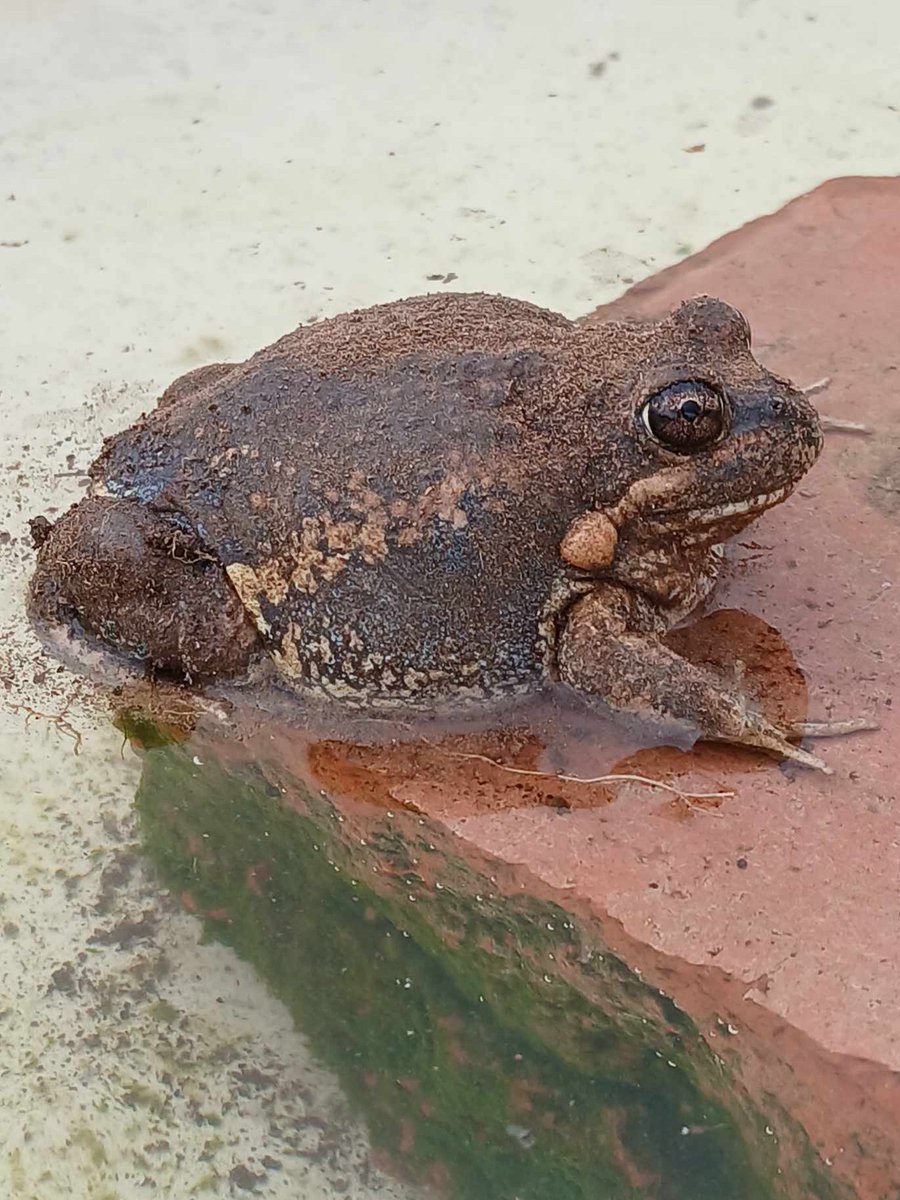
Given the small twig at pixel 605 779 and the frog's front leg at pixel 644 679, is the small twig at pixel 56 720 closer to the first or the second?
the small twig at pixel 605 779

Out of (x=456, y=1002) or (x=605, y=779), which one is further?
(x=456, y=1002)

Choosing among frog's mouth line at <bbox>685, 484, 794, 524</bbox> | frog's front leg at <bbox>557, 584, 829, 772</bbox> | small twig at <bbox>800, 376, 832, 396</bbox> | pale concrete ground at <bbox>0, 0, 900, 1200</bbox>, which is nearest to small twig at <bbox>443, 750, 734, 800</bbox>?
frog's front leg at <bbox>557, 584, 829, 772</bbox>

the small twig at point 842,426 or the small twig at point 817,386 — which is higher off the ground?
the small twig at point 817,386

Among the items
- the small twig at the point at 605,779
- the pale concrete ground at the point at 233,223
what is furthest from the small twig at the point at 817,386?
the small twig at the point at 605,779

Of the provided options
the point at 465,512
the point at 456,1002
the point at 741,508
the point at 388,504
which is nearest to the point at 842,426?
the point at 741,508

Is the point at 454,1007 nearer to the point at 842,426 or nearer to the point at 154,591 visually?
the point at 154,591

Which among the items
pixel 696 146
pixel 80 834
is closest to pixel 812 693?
pixel 80 834

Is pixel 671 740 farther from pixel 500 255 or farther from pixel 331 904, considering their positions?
pixel 500 255
